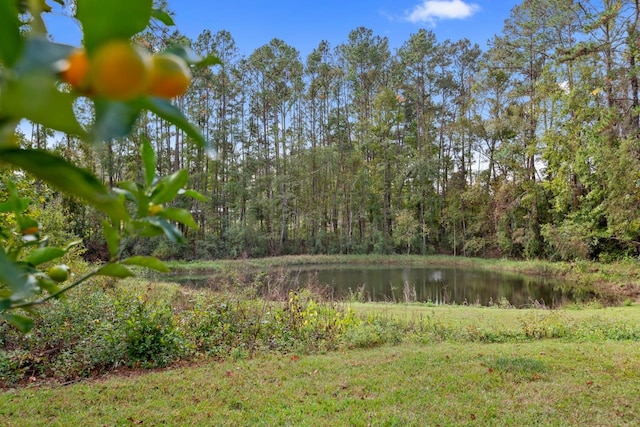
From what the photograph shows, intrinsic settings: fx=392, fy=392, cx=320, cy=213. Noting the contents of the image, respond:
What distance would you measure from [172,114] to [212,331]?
5.01m

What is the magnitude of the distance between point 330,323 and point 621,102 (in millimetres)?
12549

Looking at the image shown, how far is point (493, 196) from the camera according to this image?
64.4ft

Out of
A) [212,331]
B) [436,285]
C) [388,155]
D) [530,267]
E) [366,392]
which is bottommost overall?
[436,285]

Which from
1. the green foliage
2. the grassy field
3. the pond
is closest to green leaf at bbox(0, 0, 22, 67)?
the grassy field

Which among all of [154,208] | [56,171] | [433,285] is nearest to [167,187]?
[154,208]

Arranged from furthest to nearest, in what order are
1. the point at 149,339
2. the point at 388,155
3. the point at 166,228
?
the point at 388,155
the point at 149,339
the point at 166,228

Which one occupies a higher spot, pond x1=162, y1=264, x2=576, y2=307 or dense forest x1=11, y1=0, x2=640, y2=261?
dense forest x1=11, y1=0, x2=640, y2=261

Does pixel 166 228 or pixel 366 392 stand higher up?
pixel 166 228

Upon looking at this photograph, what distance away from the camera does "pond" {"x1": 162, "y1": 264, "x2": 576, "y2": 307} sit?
10.3 metres

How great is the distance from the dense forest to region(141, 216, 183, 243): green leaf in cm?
1640

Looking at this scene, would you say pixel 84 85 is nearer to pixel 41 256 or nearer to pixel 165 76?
pixel 165 76

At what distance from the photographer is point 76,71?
0.17m

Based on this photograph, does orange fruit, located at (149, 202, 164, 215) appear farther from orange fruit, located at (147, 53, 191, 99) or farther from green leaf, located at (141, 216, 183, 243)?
orange fruit, located at (147, 53, 191, 99)

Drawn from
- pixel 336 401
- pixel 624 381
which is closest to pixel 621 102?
pixel 624 381
